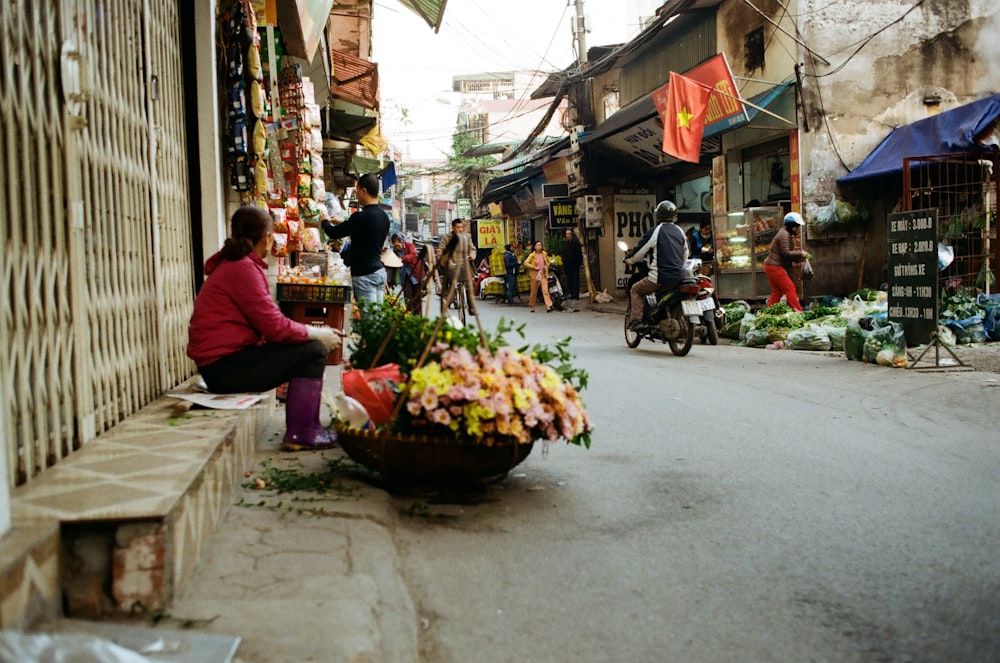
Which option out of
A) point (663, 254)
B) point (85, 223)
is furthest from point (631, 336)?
point (85, 223)

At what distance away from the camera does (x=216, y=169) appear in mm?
6660

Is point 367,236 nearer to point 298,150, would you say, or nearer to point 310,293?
point 298,150

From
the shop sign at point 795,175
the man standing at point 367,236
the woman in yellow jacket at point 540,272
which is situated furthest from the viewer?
the woman in yellow jacket at point 540,272

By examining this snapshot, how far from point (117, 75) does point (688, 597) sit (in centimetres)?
408

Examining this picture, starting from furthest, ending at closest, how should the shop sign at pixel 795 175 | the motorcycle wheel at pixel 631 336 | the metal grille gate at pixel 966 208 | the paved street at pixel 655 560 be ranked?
the shop sign at pixel 795 175
the metal grille gate at pixel 966 208
the motorcycle wheel at pixel 631 336
the paved street at pixel 655 560

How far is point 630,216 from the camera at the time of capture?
79.6 ft

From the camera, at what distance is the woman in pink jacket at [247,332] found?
4707mm

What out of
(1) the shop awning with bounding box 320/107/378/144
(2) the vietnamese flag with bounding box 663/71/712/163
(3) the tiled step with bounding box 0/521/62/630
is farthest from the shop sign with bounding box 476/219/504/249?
(3) the tiled step with bounding box 0/521/62/630

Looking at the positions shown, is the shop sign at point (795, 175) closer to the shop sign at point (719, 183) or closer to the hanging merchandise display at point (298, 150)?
the shop sign at point (719, 183)

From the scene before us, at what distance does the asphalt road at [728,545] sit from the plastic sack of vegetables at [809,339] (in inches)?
188

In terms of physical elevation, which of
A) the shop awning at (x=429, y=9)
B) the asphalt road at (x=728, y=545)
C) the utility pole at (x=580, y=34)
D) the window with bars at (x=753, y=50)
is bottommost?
the asphalt road at (x=728, y=545)

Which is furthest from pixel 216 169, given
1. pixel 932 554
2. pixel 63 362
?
pixel 932 554

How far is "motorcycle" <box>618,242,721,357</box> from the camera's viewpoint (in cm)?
1080

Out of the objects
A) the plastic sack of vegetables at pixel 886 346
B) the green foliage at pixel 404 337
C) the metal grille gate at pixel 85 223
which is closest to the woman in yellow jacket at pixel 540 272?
the plastic sack of vegetables at pixel 886 346
